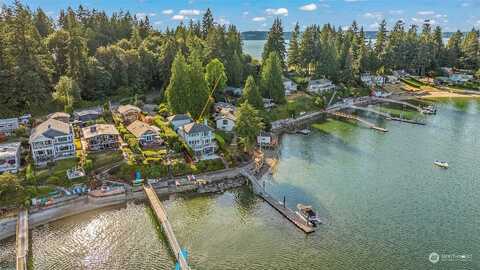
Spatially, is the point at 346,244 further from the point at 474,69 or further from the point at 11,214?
the point at 474,69

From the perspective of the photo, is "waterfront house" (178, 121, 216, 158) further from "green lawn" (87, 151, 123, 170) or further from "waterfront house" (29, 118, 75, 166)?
"waterfront house" (29, 118, 75, 166)

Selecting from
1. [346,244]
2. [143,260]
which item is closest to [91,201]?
[143,260]

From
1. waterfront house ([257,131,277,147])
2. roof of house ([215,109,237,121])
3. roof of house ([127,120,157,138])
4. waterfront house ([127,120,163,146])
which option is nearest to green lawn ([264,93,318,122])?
roof of house ([215,109,237,121])

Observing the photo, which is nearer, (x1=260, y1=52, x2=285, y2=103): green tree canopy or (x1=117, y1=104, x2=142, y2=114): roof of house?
(x1=117, y1=104, x2=142, y2=114): roof of house

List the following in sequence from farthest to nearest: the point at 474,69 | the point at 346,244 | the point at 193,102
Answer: the point at 474,69
the point at 193,102
the point at 346,244

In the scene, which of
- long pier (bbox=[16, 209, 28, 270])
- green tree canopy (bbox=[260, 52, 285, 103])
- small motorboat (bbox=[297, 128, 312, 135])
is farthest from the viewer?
green tree canopy (bbox=[260, 52, 285, 103])

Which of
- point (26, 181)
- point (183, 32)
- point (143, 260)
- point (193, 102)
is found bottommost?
point (143, 260)
